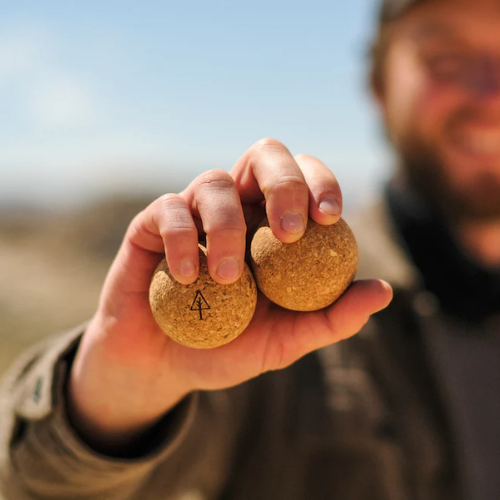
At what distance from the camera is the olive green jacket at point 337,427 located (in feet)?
8.58

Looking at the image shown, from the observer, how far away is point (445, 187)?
12.2ft

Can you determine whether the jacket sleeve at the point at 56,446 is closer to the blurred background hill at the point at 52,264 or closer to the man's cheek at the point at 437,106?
the man's cheek at the point at 437,106

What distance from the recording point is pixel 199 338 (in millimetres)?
1618

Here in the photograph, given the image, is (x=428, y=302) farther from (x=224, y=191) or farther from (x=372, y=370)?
(x=224, y=191)

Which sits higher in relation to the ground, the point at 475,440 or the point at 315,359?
the point at 315,359

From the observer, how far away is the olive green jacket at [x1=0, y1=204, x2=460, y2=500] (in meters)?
2.62

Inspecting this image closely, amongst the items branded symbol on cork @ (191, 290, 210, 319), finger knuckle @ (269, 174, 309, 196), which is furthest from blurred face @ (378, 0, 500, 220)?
branded symbol on cork @ (191, 290, 210, 319)

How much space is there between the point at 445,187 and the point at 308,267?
2.49 meters

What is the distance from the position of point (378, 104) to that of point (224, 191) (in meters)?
3.44

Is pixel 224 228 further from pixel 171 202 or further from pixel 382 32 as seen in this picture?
pixel 382 32

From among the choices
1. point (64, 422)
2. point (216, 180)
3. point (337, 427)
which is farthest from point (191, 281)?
point (337, 427)

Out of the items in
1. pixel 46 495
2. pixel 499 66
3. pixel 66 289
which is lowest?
pixel 66 289

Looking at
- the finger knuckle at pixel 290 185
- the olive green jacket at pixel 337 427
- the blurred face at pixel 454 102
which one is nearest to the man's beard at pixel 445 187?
the blurred face at pixel 454 102

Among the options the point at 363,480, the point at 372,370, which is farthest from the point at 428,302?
the point at 363,480
